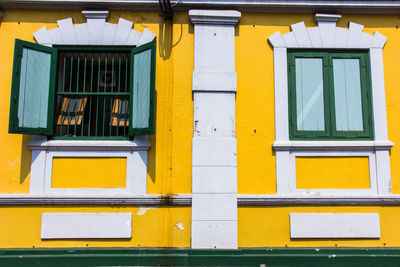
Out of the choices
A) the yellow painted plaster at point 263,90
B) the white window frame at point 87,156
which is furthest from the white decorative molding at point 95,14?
the yellow painted plaster at point 263,90

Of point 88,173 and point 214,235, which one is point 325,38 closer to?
point 214,235

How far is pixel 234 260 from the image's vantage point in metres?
5.16

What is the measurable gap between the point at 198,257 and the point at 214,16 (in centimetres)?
385

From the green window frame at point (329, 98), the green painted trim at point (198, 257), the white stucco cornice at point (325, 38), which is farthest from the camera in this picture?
the white stucco cornice at point (325, 38)

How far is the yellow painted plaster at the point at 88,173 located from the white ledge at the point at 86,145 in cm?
18

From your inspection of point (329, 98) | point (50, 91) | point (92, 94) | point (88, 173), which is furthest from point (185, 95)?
point (329, 98)

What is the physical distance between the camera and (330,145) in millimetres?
5410

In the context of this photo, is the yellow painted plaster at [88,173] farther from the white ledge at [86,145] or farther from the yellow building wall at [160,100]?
the white ledge at [86,145]

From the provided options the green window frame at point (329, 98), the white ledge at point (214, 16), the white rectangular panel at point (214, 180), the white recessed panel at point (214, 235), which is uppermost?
the white ledge at point (214, 16)

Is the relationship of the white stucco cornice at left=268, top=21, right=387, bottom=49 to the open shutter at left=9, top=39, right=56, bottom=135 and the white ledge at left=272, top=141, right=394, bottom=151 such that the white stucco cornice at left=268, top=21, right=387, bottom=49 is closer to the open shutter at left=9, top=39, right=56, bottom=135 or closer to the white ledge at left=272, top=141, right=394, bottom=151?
the white ledge at left=272, top=141, right=394, bottom=151

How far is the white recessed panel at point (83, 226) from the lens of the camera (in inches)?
206

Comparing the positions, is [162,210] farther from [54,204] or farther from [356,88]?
[356,88]

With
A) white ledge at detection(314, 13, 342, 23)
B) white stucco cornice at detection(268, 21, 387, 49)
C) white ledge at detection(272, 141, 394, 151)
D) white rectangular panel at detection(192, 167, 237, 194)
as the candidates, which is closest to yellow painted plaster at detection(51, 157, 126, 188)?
white rectangular panel at detection(192, 167, 237, 194)

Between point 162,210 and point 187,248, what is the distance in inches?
27.2
